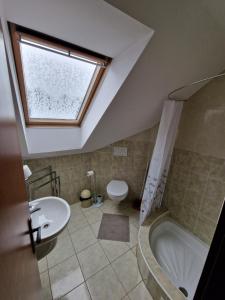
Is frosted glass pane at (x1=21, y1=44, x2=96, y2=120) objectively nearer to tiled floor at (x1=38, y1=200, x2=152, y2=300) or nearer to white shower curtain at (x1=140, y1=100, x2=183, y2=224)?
white shower curtain at (x1=140, y1=100, x2=183, y2=224)

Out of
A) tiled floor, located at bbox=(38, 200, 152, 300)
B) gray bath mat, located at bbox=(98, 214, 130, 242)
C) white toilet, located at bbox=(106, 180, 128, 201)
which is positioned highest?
white toilet, located at bbox=(106, 180, 128, 201)

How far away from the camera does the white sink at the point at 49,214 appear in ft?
4.44

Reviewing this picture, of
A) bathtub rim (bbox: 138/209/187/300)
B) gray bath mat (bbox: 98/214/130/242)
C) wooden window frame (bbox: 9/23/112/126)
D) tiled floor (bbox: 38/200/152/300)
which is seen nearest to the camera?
wooden window frame (bbox: 9/23/112/126)

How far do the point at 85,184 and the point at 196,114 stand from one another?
2213 millimetres

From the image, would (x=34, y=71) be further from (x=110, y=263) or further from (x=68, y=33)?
(x=110, y=263)

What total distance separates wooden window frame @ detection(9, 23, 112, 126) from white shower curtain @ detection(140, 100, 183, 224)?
91 cm

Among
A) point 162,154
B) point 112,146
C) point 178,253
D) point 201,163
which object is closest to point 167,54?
point 162,154

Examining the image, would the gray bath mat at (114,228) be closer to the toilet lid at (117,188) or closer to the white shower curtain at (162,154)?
the white shower curtain at (162,154)

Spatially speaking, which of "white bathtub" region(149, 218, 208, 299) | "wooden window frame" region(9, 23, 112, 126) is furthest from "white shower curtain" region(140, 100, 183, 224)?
"wooden window frame" region(9, 23, 112, 126)

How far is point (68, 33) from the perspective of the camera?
967 mm

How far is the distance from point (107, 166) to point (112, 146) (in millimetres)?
422

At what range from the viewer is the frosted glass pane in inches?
48.8

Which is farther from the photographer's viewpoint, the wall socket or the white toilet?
the wall socket

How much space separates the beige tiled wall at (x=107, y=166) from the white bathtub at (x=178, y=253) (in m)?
0.87
